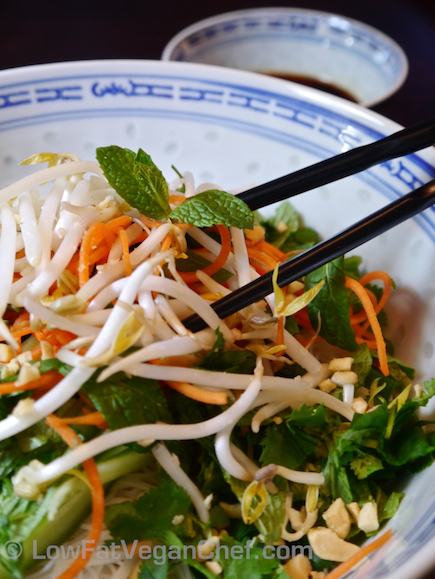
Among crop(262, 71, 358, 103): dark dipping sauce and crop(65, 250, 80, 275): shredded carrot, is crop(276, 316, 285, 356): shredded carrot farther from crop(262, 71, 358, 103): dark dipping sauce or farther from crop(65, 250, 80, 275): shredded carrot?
crop(262, 71, 358, 103): dark dipping sauce

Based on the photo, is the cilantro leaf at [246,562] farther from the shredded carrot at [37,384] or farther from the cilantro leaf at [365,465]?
the shredded carrot at [37,384]

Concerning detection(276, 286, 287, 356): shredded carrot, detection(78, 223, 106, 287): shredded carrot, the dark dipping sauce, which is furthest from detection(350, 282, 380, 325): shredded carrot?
the dark dipping sauce

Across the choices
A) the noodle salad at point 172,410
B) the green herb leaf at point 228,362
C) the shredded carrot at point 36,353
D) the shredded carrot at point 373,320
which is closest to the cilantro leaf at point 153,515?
the noodle salad at point 172,410

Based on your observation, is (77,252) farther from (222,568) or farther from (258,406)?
(222,568)

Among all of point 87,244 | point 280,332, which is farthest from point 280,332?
point 87,244

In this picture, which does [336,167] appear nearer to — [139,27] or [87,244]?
[87,244]

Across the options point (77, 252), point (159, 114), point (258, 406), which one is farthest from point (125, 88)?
point (258, 406)
